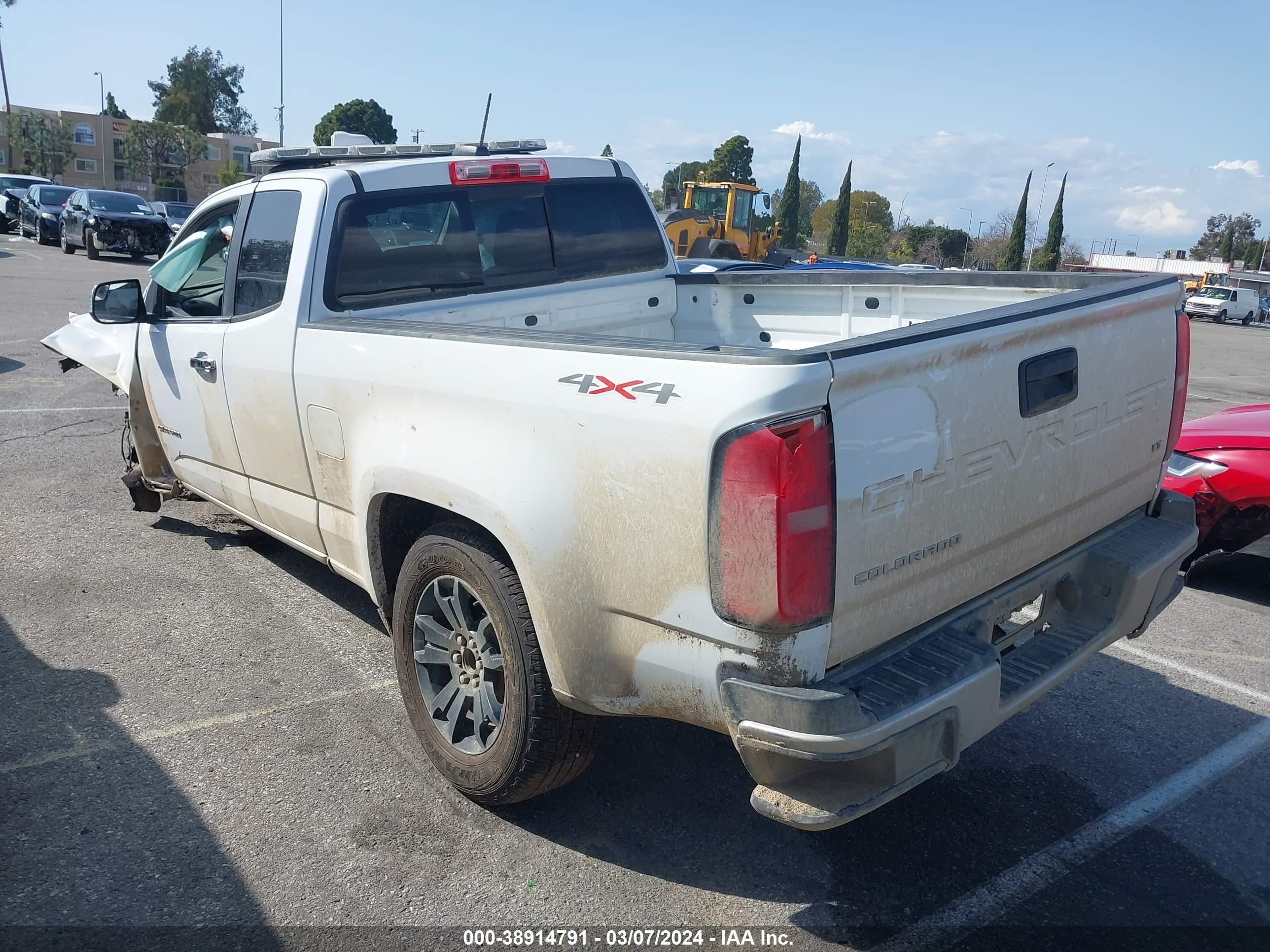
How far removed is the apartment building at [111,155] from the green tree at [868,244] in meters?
53.6

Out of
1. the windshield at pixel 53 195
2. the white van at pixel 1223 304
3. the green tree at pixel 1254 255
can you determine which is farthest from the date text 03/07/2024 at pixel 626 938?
the green tree at pixel 1254 255

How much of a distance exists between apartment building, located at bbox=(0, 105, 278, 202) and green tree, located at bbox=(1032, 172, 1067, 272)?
6426 cm

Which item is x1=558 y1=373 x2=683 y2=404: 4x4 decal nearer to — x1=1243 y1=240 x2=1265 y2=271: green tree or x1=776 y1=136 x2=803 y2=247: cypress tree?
x1=776 y1=136 x2=803 y2=247: cypress tree

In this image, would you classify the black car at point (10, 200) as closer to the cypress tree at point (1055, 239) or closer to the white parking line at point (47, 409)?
the white parking line at point (47, 409)

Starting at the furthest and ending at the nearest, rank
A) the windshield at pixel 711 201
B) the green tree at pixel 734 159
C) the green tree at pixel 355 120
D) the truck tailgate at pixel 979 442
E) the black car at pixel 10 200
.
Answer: the green tree at pixel 734 159 < the green tree at pixel 355 120 < the black car at pixel 10 200 < the windshield at pixel 711 201 < the truck tailgate at pixel 979 442

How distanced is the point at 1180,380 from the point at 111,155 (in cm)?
11575


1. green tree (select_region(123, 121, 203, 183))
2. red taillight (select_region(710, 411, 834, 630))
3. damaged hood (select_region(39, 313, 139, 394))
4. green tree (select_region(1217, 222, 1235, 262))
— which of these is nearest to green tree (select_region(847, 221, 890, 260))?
green tree (select_region(1217, 222, 1235, 262))

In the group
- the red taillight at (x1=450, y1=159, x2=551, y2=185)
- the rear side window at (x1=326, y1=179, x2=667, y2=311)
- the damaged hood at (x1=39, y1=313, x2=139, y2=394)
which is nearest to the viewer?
the rear side window at (x1=326, y1=179, x2=667, y2=311)

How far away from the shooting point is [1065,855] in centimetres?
313

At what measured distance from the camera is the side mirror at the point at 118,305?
16.3 feet

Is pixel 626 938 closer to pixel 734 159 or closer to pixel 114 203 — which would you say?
pixel 114 203

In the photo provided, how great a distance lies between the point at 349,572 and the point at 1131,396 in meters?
2.91

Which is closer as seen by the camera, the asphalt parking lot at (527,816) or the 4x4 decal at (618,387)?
the 4x4 decal at (618,387)

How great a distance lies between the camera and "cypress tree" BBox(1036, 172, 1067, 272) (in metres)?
66.1
